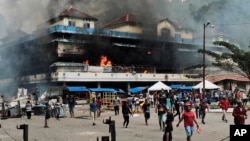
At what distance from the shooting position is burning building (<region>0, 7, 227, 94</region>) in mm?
44594

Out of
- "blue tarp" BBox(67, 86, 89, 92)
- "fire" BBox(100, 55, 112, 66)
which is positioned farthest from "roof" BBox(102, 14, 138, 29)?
"blue tarp" BBox(67, 86, 89, 92)

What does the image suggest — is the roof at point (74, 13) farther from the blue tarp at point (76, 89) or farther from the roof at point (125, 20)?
the blue tarp at point (76, 89)

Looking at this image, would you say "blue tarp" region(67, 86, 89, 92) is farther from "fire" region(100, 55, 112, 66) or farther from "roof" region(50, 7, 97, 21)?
"roof" region(50, 7, 97, 21)

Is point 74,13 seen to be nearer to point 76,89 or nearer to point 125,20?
point 125,20

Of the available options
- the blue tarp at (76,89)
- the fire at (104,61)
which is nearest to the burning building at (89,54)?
the fire at (104,61)

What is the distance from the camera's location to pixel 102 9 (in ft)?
193

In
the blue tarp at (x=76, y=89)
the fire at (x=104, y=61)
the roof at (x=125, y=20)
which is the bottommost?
the blue tarp at (x=76, y=89)

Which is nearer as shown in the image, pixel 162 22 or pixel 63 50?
pixel 63 50

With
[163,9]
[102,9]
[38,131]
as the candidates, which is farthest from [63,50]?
[38,131]

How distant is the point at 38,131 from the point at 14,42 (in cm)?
3343

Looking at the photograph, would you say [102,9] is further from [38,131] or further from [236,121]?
[236,121]

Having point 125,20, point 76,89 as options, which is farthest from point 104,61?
point 76,89

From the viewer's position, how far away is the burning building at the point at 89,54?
4459 cm

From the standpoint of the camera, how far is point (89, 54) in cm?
4853
